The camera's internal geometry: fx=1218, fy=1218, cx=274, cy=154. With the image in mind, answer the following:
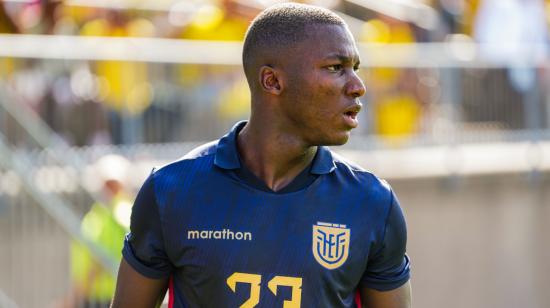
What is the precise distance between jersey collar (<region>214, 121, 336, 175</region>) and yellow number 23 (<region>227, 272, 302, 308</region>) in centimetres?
39

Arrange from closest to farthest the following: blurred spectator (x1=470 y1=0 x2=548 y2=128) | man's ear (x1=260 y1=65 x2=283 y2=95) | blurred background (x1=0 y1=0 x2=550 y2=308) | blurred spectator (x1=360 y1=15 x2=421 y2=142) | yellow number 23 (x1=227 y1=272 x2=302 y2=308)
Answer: yellow number 23 (x1=227 y1=272 x2=302 y2=308), man's ear (x1=260 y1=65 x2=283 y2=95), blurred background (x1=0 y1=0 x2=550 y2=308), blurred spectator (x1=360 y1=15 x2=421 y2=142), blurred spectator (x1=470 y1=0 x2=548 y2=128)

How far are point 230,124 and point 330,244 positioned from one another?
6.23 m

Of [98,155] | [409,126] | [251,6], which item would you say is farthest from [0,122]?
[409,126]

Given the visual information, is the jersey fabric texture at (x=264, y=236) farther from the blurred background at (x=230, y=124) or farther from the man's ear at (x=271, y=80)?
the blurred background at (x=230, y=124)

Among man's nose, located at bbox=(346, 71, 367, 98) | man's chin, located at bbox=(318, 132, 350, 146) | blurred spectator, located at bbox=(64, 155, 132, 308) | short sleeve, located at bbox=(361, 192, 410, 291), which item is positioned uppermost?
man's nose, located at bbox=(346, 71, 367, 98)

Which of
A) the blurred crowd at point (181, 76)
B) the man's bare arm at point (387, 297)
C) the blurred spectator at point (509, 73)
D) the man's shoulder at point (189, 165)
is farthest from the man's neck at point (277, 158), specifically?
the blurred spectator at point (509, 73)

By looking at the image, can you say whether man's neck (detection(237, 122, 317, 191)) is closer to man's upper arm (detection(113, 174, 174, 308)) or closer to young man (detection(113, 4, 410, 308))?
young man (detection(113, 4, 410, 308))

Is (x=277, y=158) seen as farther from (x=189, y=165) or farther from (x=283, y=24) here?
(x=283, y=24)

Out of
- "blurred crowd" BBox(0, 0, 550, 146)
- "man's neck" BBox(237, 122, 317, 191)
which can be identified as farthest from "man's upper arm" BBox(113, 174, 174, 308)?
"blurred crowd" BBox(0, 0, 550, 146)

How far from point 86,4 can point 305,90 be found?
6970 millimetres

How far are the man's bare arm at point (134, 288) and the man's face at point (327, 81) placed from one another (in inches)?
29.8

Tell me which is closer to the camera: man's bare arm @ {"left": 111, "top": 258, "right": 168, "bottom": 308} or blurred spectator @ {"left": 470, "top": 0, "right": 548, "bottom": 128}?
man's bare arm @ {"left": 111, "top": 258, "right": 168, "bottom": 308}

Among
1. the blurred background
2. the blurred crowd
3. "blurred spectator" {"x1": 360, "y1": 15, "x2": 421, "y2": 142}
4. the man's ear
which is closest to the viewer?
the man's ear

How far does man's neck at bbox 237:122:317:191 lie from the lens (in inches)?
162
